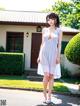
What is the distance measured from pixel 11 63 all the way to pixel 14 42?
2.70m

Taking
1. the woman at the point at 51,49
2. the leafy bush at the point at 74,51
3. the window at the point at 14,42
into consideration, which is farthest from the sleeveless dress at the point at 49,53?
the window at the point at 14,42

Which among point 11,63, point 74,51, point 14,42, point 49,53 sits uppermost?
point 14,42

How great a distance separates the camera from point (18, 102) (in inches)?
339

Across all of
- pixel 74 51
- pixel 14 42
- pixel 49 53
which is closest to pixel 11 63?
pixel 14 42

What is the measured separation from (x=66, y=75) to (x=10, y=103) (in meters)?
9.73

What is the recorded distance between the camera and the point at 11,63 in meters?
17.0

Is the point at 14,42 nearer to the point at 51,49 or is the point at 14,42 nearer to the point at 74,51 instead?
Answer: the point at 74,51

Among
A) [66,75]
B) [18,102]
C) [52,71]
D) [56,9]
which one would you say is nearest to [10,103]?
[18,102]

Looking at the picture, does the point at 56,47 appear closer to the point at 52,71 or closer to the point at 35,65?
the point at 52,71

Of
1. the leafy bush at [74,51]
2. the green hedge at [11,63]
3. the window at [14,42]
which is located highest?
the window at [14,42]

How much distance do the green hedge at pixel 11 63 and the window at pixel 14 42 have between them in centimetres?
238

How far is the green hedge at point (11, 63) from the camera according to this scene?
55.5ft

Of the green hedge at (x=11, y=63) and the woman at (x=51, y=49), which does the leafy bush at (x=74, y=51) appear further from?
the woman at (x=51, y=49)

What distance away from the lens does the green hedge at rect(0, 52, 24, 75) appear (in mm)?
16922
